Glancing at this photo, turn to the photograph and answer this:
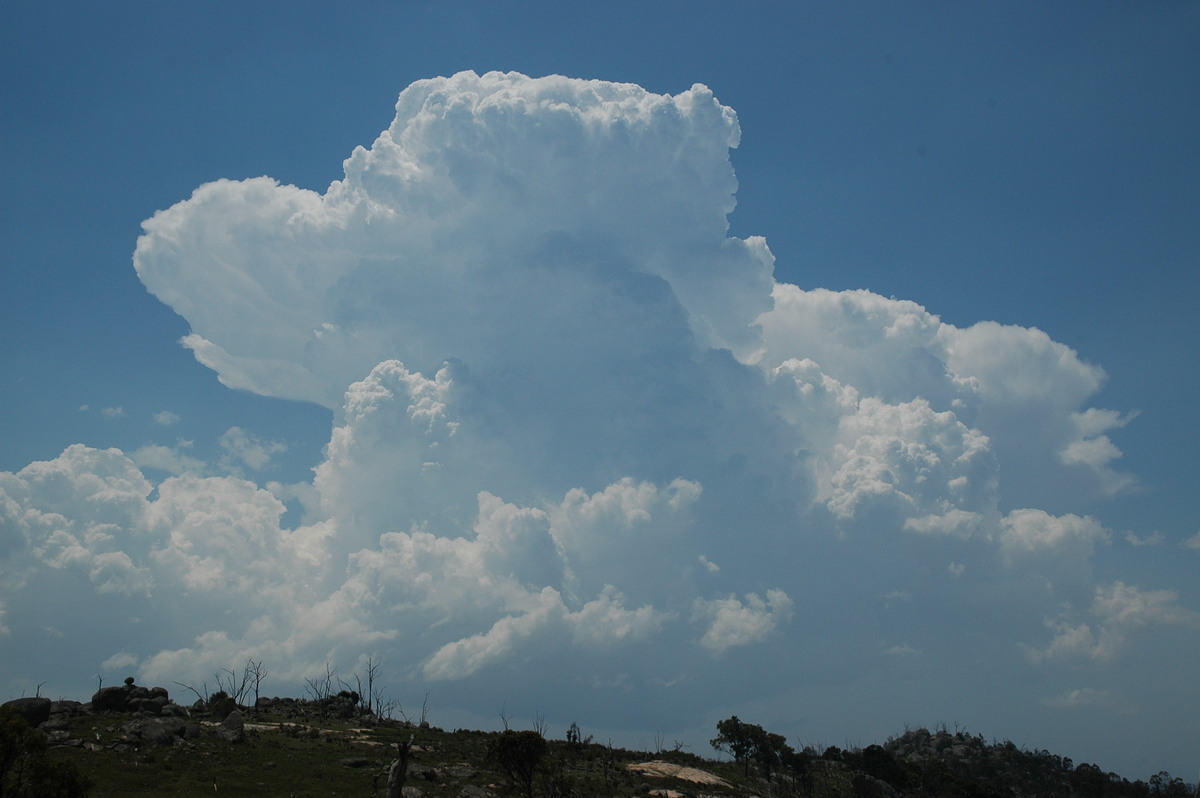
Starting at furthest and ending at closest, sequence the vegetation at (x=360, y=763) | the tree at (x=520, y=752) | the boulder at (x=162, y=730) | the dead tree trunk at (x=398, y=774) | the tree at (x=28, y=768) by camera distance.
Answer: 1. the tree at (x=520, y=752)
2. the boulder at (x=162, y=730)
3. the vegetation at (x=360, y=763)
4. the tree at (x=28, y=768)
5. the dead tree trunk at (x=398, y=774)

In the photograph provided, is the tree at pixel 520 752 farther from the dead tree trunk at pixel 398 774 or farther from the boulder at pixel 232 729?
the dead tree trunk at pixel 398 774

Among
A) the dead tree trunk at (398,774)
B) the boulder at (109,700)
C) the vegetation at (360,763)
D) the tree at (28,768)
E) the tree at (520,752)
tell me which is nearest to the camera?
the dead tree trunk at (398,774)

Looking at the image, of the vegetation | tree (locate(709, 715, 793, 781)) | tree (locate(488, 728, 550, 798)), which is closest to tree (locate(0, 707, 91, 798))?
the vegetation

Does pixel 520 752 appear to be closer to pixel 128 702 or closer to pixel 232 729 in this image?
pixel 232 729

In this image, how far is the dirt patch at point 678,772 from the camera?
4252 inches

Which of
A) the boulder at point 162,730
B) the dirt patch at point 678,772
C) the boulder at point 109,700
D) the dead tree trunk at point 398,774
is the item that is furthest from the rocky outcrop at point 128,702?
the dirt patch at point 678,772

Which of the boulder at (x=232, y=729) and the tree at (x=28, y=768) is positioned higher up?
the tree at (x=28, y=768)

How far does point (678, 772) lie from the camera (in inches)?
4405

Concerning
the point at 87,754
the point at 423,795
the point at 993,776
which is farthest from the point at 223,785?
the point at 993,776

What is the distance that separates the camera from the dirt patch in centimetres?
10800

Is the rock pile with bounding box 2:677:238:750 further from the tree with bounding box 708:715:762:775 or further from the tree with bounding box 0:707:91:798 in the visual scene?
the tree with bounding box 708:715:762:775

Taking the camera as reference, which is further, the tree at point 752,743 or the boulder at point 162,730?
the tree at point 752,743

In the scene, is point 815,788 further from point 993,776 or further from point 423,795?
point 423,795

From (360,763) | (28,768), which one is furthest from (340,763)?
(28,768)
